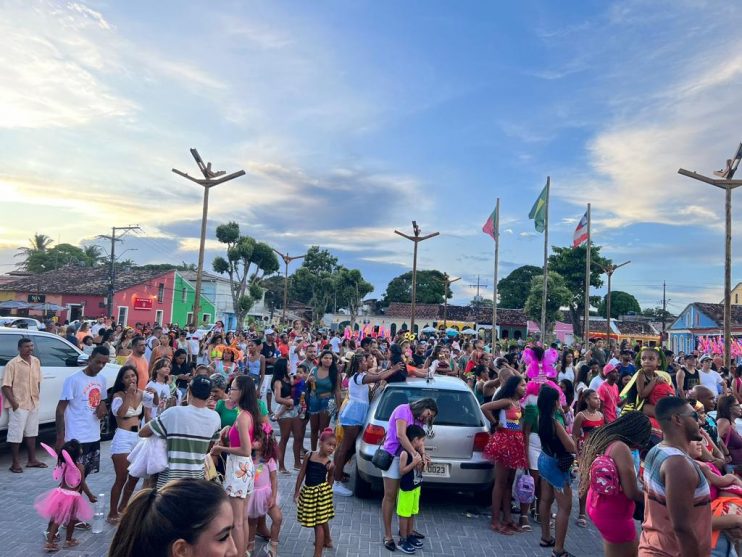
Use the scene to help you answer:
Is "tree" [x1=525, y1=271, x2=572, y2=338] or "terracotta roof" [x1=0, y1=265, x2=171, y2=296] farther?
"tree" [x1=525, y1=271, x2=572, y2=338]

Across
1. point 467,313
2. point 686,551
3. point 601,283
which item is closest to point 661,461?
point 686,551

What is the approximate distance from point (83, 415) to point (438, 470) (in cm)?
400

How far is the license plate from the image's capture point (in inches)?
247

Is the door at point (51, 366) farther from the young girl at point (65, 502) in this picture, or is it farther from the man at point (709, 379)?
the man at point (709, 379)

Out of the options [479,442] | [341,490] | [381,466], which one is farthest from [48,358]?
[479,442]

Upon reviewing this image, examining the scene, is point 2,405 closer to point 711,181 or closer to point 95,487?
point 95,487

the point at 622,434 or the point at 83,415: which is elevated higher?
the point at 622,434

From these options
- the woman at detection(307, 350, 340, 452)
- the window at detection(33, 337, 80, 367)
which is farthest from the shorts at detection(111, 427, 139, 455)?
the window at detection(33, 337, 80, 367)

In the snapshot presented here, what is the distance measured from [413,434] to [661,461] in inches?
109

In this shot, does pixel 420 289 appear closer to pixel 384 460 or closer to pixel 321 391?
pixel 321 391

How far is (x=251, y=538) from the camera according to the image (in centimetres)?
511

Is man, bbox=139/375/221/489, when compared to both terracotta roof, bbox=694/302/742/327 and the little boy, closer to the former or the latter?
the little boy

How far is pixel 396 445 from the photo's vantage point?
18.3ft

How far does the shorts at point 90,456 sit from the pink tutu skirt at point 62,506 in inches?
25.5
